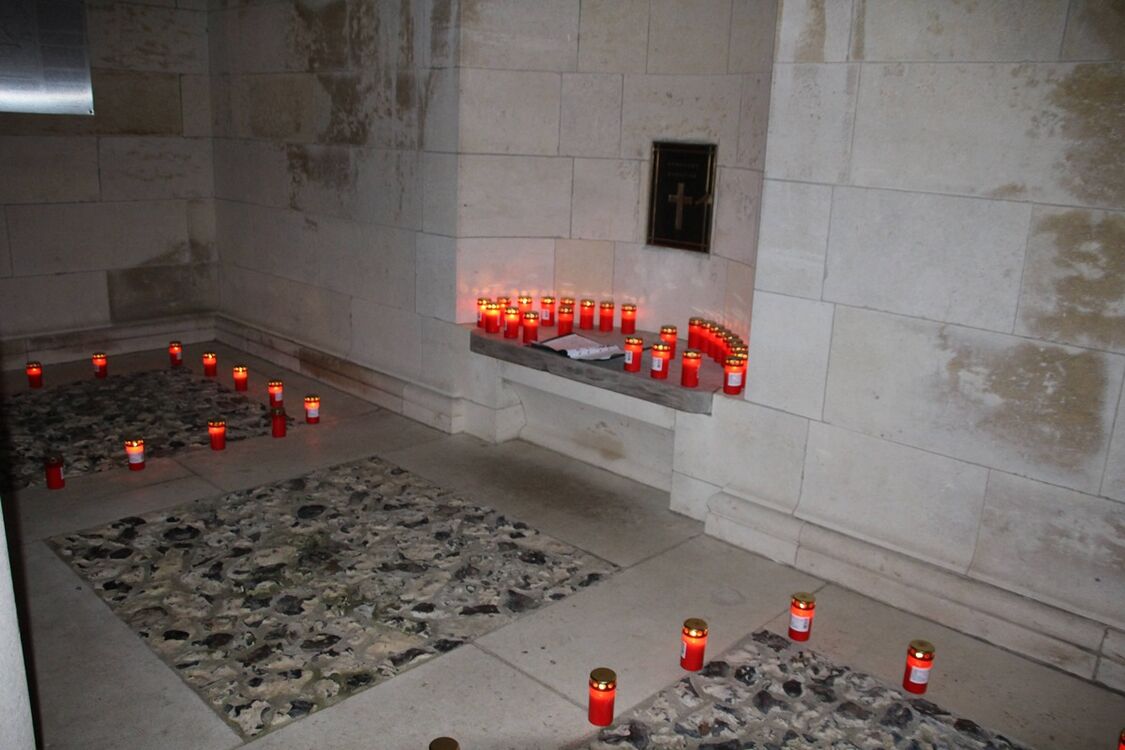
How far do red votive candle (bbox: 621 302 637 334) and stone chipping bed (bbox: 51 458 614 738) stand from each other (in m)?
1.86

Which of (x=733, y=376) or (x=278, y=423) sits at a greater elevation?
(x=733, y=376)

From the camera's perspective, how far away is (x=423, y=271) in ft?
22.2

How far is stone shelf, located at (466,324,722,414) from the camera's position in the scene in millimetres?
5191

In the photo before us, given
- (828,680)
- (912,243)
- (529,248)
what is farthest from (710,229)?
(828,680)

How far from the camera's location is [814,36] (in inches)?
173

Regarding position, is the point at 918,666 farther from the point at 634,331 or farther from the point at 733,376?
the point at 634,331

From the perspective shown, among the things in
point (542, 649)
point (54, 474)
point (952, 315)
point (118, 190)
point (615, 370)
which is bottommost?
point (542, 649)

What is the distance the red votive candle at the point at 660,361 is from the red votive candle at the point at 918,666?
2.19 metres

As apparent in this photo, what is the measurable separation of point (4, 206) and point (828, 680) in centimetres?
775

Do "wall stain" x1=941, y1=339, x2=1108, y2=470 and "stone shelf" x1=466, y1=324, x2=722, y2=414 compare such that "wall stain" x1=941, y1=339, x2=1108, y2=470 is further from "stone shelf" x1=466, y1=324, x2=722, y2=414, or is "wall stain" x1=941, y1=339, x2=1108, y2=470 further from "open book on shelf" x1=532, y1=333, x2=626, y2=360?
"open book on shelf" x1=532, y1=333, x2=626, y2=360

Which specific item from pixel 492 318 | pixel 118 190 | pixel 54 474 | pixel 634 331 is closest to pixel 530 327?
pixel 492 318

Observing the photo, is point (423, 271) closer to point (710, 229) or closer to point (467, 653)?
point (710, 229)

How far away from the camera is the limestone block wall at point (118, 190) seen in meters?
8.04

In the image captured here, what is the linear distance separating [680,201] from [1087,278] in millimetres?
3033
